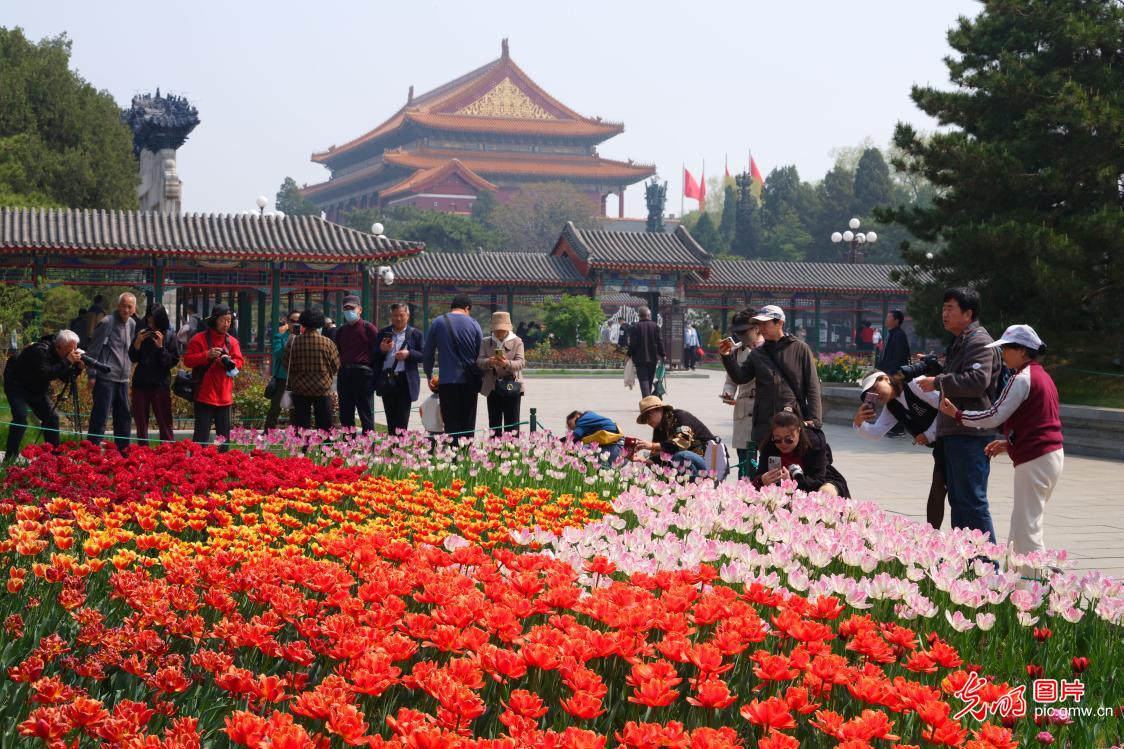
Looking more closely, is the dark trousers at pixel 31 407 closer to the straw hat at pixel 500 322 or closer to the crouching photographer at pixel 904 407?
the straw hat at pixel 500 322

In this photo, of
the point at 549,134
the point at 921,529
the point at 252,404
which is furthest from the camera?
the point at 549,134

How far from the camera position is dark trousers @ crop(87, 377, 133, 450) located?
9711mm

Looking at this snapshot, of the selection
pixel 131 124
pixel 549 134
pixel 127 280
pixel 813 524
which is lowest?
pixel 813 524

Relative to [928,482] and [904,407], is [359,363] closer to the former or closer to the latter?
[928,482]

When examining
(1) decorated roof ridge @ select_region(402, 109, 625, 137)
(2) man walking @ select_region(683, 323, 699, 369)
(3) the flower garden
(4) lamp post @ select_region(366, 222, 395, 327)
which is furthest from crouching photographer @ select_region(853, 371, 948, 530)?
(1) decorated roof ridge @ select_region(402, 109, 625, 137)

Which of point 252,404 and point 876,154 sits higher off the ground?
point 876,154

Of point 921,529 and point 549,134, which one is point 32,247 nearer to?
point 921,529

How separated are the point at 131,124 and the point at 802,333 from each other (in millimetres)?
23261

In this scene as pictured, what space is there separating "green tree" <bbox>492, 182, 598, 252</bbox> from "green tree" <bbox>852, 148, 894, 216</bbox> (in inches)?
608

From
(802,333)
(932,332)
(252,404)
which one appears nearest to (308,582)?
(252,404)

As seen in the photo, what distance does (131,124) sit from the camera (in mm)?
36219

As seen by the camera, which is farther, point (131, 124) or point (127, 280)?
point (131, 124)

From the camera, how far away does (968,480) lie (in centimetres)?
633

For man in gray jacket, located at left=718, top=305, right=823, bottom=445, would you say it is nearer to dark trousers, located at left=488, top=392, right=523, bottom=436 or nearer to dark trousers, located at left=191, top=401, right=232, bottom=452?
dark trousers, located at left=488, top=392, right=523, bottom=436
